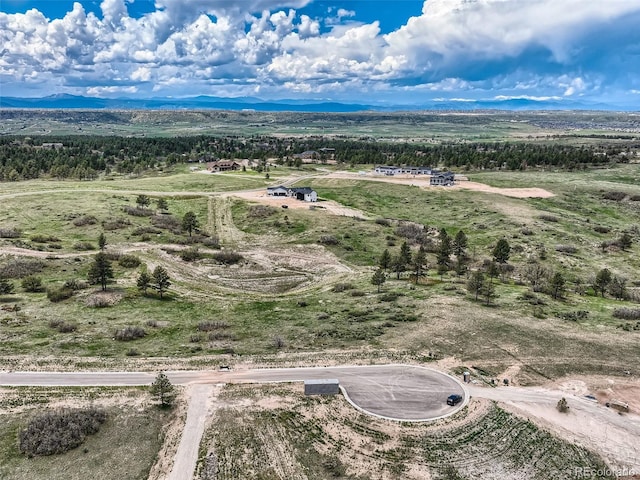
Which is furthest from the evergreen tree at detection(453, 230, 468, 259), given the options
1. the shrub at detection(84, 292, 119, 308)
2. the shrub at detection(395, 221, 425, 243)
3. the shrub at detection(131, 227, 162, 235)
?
the shrub at detection(131, 227, 162, 235)

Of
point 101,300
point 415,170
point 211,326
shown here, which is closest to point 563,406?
point 211,326

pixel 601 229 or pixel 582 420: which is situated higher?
pixel 601 229

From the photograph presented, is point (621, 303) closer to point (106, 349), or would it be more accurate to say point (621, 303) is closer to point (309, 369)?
point (309, 369)

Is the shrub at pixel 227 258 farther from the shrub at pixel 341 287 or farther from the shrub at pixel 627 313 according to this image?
the shrub at pixel 627 313

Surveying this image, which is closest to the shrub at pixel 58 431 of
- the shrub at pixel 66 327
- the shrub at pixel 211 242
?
the shrub at pixel 66 327

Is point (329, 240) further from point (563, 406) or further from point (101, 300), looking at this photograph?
point (563, 406)

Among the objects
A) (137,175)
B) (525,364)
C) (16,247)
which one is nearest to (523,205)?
(525,364)
